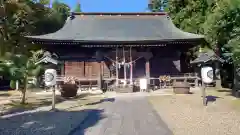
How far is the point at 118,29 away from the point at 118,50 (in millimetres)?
3166

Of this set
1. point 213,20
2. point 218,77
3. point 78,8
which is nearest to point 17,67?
point 213,20

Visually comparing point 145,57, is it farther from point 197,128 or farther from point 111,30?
point 197,128

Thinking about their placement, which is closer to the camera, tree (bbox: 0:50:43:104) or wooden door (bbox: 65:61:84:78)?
tree (bbox: 0:50:43:104)

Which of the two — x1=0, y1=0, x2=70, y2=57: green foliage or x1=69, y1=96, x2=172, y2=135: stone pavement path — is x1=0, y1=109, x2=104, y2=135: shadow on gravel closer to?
x1=69, y1=96, x2=172, y2=135: stone pavement path

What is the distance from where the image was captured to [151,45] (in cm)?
1847

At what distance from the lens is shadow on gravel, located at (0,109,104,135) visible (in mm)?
6551

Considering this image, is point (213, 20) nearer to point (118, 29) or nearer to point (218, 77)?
point (218, 77)

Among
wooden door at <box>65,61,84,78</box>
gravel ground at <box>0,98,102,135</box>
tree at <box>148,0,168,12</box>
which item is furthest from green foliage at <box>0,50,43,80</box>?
tree at <box>148,0,168,12</box>

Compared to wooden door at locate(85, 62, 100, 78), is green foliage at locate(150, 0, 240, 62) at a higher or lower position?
higher

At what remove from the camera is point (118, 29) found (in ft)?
70.2

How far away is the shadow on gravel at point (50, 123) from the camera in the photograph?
6551mm

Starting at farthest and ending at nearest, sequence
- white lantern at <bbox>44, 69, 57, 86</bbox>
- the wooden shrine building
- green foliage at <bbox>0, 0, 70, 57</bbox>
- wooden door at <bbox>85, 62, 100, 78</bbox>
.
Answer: wooden door at <bbox>85, 62, 100, 78</bbox> → the wooden shrine building → green foliage at <bbox>0, 0, 70, 57</bbox> → white lantern at <bbox>44, 69, 57, 86</bbox>

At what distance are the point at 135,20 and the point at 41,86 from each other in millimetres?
8946

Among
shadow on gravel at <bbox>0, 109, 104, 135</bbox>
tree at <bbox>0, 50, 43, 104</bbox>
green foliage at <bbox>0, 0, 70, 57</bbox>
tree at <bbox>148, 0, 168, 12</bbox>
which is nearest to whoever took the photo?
shadow on gravel at <bbox>0, 109, 104, 135</bbox>
